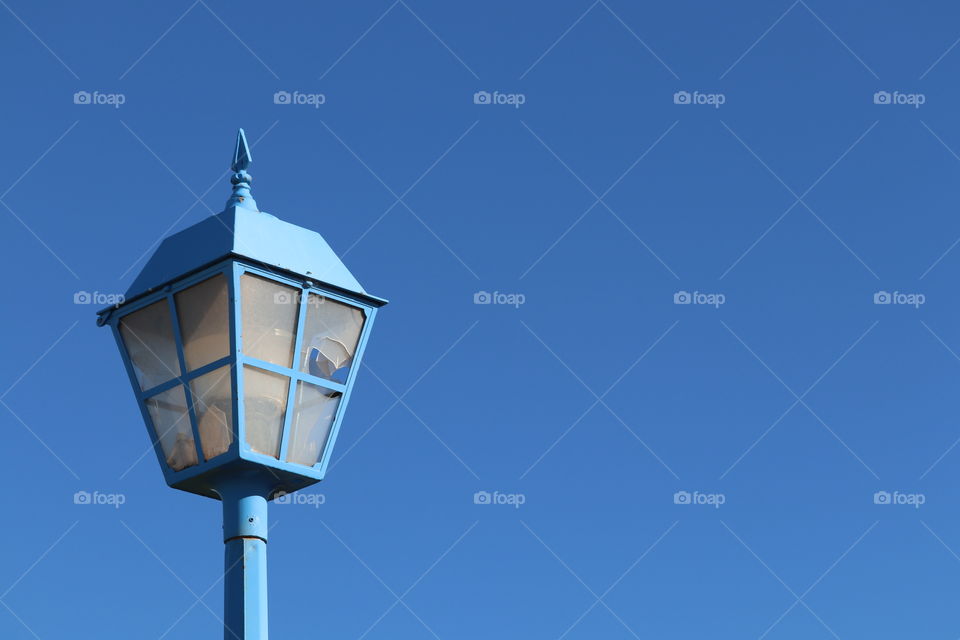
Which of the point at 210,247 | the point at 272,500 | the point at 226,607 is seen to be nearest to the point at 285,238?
the point at 210,247

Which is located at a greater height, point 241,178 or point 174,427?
point 241,178

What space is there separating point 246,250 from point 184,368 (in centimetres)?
66

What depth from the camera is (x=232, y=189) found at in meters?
7.53

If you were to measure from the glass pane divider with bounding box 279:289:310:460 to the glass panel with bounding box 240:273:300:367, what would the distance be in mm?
21

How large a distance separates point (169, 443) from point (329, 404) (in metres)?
0.81

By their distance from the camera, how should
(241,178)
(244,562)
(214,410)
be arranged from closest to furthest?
1. (244,562)
2. (214,410)
3. (241,178)

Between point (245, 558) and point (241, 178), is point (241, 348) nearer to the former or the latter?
point (245, 558)

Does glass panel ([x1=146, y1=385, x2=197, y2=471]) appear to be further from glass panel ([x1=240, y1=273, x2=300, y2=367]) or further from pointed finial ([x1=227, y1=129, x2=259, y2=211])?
pointed finial ([x1=227, y1=129, x2=259, y2=211])

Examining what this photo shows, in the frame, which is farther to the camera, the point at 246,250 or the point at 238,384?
the point at 246,250

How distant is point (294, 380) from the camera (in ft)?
21.9

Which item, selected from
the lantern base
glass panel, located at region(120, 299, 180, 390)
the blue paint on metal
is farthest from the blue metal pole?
the blue paint on metal

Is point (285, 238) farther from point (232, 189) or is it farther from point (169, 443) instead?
point (169, 443)

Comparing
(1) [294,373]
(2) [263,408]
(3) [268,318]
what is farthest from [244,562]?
(3) [268,318]

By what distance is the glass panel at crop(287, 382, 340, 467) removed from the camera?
664cm
